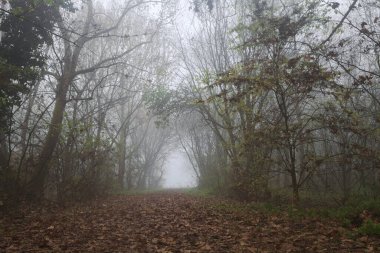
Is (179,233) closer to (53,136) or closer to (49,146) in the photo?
(53,136)

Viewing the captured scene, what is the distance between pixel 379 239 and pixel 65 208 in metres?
9.30

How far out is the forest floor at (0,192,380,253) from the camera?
5.52 metres

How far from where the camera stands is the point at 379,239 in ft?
17.8

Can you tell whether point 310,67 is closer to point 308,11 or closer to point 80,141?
point 308,11

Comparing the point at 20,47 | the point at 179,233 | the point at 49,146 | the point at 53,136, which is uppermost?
the point at 20,47

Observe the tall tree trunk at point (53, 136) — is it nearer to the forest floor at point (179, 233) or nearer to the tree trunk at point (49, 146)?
the tree trunk at point (49, 146)

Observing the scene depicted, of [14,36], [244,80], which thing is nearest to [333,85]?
[244,80]

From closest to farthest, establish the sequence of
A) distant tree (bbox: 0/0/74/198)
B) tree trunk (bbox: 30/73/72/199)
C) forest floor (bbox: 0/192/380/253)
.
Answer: forest floor (bbox: 0/192/380/253) < distant tree (bbox: 0/0/74/198) < tree trunk (bbox: 30/73/72/199)

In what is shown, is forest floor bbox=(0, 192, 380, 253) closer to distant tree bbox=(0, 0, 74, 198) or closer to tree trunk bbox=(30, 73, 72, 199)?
tree trunk bbox=(30, 73, 72, 199)

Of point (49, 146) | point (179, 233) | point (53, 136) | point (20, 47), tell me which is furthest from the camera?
point (49, 146)

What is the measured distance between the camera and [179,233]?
683 centimetres

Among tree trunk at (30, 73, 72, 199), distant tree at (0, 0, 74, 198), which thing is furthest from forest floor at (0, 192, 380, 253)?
distant tree at (0, 0, 74, 198)

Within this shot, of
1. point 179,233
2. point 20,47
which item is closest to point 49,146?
point 20,47

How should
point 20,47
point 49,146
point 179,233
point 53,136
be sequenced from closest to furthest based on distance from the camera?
point 179,233 → point 20,47 → point 53,136 → point 49,146
